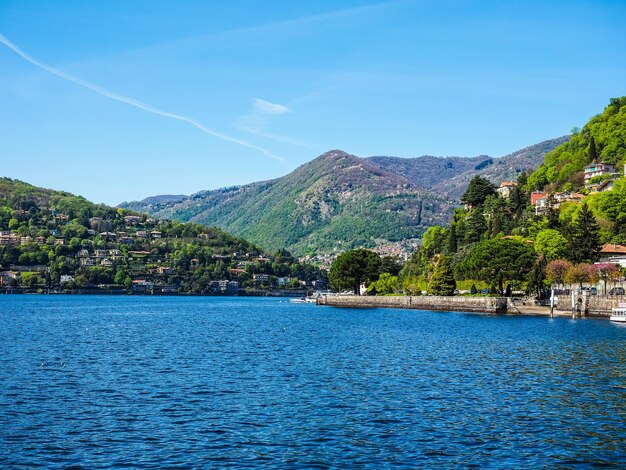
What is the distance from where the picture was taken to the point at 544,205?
160 meters

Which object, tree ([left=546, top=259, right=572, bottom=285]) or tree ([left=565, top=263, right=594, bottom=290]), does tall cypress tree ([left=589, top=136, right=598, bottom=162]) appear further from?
tree ([left=565, top=263, right=594, bottom=290])

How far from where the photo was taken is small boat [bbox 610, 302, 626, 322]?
89.4 meters

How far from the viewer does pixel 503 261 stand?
370ft

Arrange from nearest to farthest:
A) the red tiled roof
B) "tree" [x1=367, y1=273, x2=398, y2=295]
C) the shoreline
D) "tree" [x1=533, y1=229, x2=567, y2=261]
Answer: the shoreline
the red tiled roof
"tree" [x1=533, y1=229, x2=567, y2=261]
"tree" [x1=367, y1=273, x2=398, y2=295]

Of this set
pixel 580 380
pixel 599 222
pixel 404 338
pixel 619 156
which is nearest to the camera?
pixel 580 380

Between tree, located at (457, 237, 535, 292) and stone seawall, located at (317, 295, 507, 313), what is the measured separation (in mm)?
4281

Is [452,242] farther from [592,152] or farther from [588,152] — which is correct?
[588,152]

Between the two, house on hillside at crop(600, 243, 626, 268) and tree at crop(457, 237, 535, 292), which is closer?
tree at crop(457, 237, 535, 292)

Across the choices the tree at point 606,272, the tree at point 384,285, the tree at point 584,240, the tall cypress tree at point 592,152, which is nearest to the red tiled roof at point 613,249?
the tree at point 584,240

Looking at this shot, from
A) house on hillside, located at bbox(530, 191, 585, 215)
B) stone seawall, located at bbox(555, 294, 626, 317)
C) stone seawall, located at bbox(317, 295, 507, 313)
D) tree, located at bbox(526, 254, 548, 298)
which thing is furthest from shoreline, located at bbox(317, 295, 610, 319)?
house on hillside, located at bbox(530, 191, 585, 215)

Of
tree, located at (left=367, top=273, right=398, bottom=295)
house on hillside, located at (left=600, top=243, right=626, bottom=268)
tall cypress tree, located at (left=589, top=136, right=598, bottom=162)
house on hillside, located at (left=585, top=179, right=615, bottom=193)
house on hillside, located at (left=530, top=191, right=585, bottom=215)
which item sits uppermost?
tall cypress tree, located at (left=589, top=136, right=598, bottom=162)

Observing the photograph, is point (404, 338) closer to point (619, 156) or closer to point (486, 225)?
point (486, 225)

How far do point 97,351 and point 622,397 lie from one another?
125 feet

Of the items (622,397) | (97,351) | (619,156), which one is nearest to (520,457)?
(622,397)
